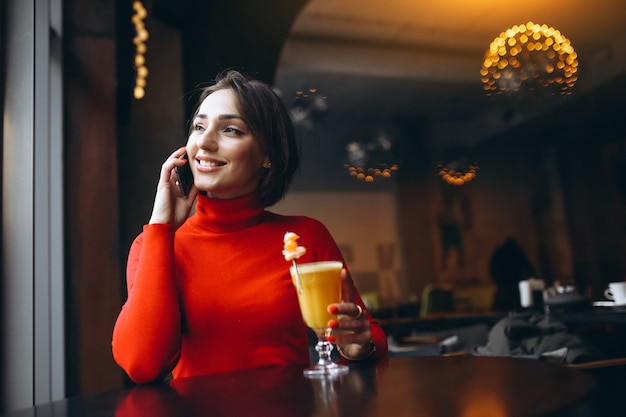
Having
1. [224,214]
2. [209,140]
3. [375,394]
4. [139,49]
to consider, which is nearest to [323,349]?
[375,394]

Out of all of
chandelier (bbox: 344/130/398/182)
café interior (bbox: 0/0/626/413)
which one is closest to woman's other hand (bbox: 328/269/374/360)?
café interior (bbox: 0/0/626/413)

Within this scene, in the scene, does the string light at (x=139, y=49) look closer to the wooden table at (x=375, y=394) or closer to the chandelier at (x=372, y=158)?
the wooden table at (x=375, y=394)

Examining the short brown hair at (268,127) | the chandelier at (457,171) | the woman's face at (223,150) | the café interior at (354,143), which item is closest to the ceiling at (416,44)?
the café interior at (354,143)

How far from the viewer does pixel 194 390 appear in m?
1.00

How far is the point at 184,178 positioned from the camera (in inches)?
55.2

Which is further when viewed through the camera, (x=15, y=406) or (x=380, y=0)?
(x=380, y=0)

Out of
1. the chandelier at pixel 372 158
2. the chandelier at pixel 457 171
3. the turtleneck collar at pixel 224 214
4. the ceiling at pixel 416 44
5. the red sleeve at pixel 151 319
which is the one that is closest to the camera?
the red sleeve at pixel 151 319

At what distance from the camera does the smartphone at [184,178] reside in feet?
4.54

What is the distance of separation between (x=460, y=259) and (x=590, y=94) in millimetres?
3035

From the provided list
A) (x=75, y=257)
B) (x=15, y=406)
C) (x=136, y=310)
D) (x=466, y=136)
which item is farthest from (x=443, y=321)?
(x=466, y=136)

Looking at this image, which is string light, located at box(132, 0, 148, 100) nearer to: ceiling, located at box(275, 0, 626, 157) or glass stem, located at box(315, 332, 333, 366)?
glass stem, located at box(315, 332, 333, 366)

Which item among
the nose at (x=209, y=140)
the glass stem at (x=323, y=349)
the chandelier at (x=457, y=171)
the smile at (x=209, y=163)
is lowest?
the glass stem at (x=323, y=349)

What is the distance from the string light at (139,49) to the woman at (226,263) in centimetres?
145

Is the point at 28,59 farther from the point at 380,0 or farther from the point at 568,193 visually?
the point at 568,193
